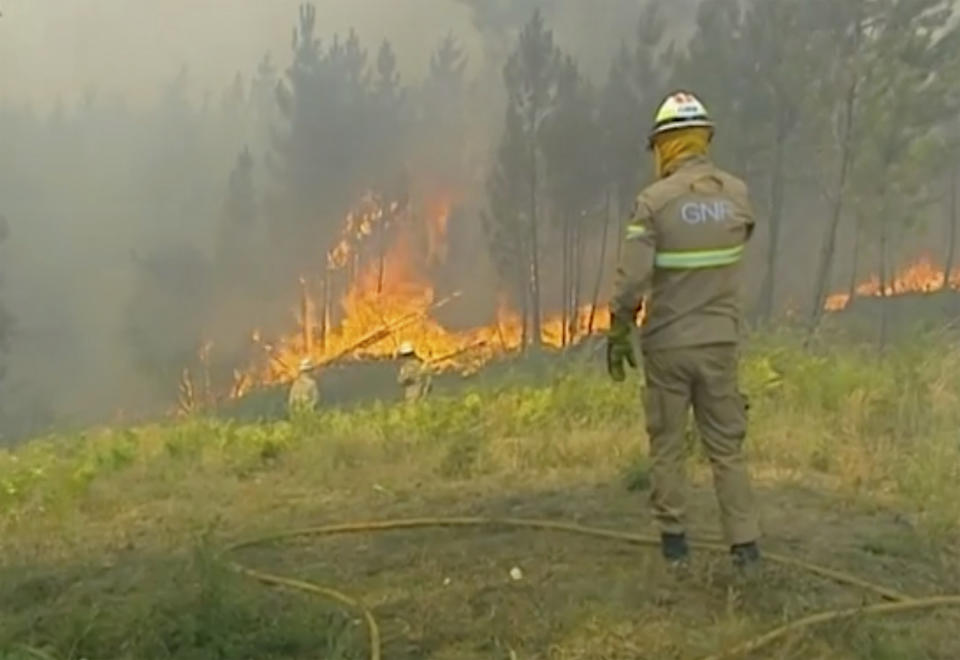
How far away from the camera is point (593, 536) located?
507 cm

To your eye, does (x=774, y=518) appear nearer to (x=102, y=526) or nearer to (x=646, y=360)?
(x=646, y=360)

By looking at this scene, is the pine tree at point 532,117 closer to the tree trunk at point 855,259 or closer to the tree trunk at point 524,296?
the tree trunk at point 524,296

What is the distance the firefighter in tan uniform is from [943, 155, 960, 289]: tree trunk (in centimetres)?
1530

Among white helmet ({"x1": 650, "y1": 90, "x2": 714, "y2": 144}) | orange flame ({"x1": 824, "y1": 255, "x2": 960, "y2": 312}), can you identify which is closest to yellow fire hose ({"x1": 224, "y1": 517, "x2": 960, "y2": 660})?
white helmet ({"x1": 650, "y1": 90, "x2": 714, "y2": 144})

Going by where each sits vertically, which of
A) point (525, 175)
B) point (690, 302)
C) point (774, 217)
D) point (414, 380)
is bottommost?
point (414, 380)

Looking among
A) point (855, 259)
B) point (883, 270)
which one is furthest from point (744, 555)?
point (883, 270)

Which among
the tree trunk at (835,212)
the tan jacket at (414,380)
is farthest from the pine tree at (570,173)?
the tan jacket at (414,380)

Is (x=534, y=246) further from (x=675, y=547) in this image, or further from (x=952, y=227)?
(x=675, y=547)

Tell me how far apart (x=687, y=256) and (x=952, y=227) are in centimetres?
1646

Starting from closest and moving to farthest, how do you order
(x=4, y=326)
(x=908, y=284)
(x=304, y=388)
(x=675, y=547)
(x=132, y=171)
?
(x=675, y=547)
(x=304, y=388)
(x=4, y=326)
(x=132, y=171)
(x=908, y=284)

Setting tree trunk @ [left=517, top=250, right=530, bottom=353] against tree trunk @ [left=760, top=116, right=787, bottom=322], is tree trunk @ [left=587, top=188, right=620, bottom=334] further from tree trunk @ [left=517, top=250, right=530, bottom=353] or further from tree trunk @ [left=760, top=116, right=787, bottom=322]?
tree trunk @ [left=760, top=116, right=787, bottom=322]

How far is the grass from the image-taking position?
12.3ft

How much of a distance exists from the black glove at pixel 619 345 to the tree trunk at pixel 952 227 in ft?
50.5

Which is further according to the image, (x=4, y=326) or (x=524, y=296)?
(x=524, y=296)
